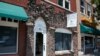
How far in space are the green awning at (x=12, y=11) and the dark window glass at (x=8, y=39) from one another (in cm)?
123

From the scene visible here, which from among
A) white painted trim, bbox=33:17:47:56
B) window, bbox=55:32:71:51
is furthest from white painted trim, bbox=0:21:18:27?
window, bbox=55:32:71:51

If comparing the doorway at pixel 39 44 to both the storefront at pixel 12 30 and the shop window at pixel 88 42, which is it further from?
the shop window at pixel 88 42

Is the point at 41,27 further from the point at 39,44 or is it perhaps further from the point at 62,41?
the point at 62,41

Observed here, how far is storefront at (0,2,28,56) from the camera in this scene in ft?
44.3

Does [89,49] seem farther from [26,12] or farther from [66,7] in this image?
[26,12]

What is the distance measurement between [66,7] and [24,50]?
8.46 m

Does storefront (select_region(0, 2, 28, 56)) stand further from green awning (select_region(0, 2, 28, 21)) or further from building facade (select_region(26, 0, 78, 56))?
building facade (select_region(26, 0, 78, 56))

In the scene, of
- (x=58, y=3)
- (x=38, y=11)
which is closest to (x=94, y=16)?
(x=58, y=3)

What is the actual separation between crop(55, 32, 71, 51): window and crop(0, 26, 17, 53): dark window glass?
19.0 ft

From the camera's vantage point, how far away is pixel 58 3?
20.5m

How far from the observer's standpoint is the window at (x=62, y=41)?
19.9 m

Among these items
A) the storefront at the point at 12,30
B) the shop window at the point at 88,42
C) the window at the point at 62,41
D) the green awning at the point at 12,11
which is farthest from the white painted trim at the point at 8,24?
the shop window at the point at 88,42

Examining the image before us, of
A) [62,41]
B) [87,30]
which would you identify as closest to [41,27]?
[62,41]

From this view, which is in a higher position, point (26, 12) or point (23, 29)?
point (26, 12)
